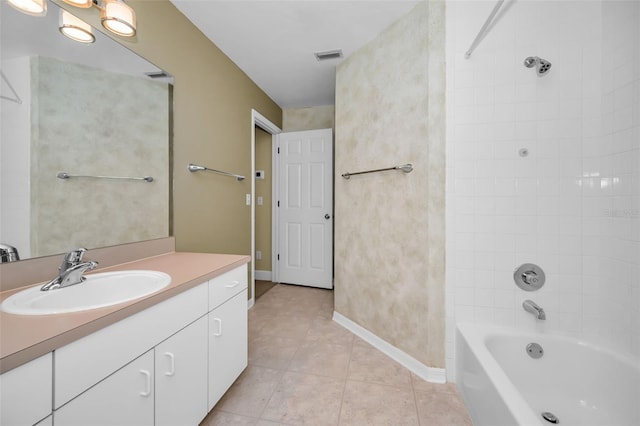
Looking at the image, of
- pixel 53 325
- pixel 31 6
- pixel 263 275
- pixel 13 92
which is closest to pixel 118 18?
pixel 31 6

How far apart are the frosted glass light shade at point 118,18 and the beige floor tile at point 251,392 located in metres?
1.98

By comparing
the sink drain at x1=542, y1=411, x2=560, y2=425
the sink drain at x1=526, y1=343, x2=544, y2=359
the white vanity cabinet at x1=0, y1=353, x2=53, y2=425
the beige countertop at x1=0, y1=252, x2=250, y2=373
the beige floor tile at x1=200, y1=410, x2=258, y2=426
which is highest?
the beige countertop at x1=0, y1=252, x2=250, y2=373

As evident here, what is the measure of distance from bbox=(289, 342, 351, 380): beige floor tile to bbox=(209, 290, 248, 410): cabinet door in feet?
1.38

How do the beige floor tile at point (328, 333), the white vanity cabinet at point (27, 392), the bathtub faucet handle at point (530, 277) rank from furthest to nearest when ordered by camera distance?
the beige floor tile at point (328, 333) < the bathtub faucet handle at point (530, 277) < the white vanity cabinet at point (27, 392)

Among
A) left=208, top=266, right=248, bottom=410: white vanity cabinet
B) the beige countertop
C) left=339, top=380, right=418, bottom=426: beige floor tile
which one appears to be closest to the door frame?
left=208, top=266, right=248, bottom=410: white vanity cabinet

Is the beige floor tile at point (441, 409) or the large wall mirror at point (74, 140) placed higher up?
the large wall mirror at point (74, 140)

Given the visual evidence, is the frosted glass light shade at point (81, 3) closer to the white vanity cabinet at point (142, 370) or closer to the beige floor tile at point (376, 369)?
the white vanity cabinet at point (142, 370)

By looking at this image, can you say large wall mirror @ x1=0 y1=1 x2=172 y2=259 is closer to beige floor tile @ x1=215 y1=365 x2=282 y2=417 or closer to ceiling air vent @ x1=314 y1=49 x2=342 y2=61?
beige floor tile @ x1=215 y1=365 x2=282 y2=417

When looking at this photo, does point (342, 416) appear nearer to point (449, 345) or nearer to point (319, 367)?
point (319, 367)

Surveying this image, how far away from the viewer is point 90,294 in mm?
1030

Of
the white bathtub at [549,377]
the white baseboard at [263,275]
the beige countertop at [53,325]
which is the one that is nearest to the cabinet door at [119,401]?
the beige countertop at [53,325]

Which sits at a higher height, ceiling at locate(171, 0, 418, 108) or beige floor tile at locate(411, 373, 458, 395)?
ceiling at locate(171, 0, 418, 108)

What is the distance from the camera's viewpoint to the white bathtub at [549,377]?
1125 mm

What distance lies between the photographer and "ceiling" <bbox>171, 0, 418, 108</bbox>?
1.69 m
